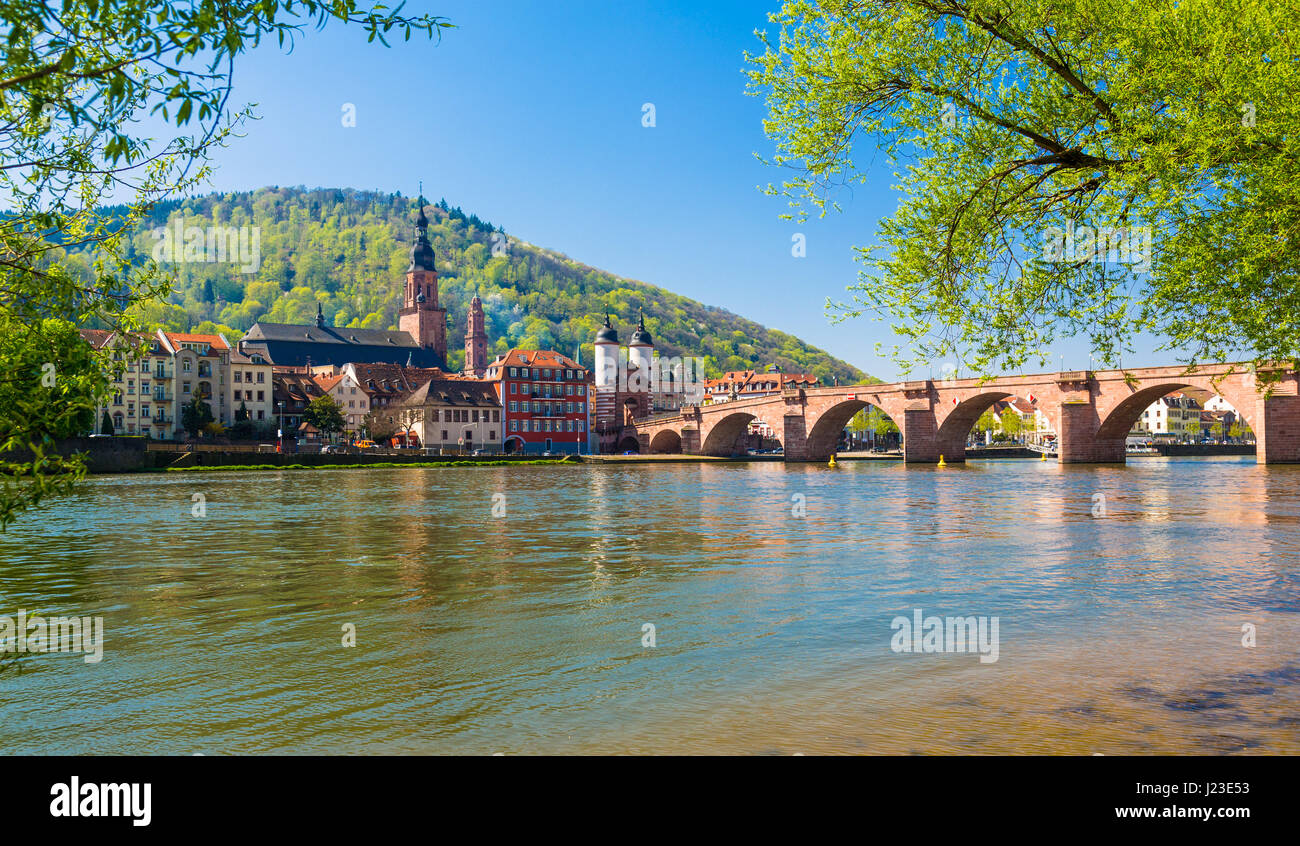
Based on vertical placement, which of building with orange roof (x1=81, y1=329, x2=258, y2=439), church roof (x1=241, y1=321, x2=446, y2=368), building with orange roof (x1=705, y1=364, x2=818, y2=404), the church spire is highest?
the church spire

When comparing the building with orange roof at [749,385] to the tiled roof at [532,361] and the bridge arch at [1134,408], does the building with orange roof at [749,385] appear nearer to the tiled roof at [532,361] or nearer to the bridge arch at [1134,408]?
the tiled roof at [532,361]

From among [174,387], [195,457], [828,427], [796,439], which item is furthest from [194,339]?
[828,427]

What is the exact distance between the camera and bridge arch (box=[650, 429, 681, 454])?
368ft

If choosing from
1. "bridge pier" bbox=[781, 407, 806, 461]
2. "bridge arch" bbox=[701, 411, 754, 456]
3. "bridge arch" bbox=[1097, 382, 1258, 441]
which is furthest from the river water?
"bridge arch" bbox=[701, 411, 754, 456]

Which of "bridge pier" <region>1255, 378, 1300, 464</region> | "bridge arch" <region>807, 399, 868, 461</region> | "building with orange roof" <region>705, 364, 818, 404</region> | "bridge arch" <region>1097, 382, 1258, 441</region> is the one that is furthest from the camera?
"building with orange roof" <region>705, 364, 818, 404</region>

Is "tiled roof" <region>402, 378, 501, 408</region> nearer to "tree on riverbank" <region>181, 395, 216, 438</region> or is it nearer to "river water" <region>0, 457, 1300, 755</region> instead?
"tree on riverbank" <region>181, 395, 216, 438</region>

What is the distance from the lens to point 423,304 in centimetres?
16038

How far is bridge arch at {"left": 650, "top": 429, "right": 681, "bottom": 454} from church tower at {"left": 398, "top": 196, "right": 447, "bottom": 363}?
58.3 metres

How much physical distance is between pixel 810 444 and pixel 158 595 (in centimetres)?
8143

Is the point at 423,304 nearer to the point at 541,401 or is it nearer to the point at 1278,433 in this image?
the point at 541,401

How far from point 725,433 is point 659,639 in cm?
9271

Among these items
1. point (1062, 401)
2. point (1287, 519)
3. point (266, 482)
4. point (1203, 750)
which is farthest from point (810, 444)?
point (1203, 750)

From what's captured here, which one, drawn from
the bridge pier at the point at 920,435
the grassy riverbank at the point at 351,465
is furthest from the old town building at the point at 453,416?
the bridge pier at the point at 920,435

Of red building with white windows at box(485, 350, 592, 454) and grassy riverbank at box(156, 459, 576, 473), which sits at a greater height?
red building with white windows at box(485, 350, 592, 454)
